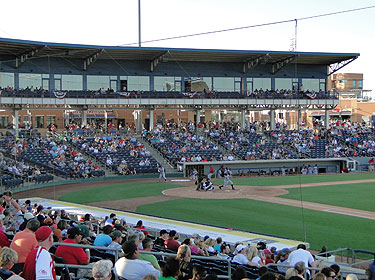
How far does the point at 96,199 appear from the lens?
93.1ft

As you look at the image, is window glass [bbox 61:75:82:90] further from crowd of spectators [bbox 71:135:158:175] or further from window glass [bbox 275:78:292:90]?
window glass [bbox 275:78:292:90]

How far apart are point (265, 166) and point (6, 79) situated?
28.1 meters

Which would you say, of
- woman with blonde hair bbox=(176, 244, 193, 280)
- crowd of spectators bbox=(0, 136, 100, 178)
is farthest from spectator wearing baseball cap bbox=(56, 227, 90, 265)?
crowd of spectators bbox=(0, 136, 100, 178)

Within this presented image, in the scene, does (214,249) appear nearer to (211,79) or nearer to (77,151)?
(77,151)

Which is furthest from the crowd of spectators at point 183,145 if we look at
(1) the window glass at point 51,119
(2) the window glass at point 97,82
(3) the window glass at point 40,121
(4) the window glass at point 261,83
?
(3) the window glass at point 40,121

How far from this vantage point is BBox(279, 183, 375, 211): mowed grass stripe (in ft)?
82.0

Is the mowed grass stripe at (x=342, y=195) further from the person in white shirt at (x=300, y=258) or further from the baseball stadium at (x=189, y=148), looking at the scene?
the person in white shirt at (x=300, y=258)

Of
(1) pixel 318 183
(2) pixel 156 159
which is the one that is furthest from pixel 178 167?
(1) pixel 318 183

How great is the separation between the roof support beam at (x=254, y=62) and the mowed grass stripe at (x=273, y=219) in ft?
101

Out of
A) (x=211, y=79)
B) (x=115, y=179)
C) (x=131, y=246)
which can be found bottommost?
(x=115, y=179)

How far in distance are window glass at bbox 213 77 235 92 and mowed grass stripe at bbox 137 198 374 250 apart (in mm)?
30178

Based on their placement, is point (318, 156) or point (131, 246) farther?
point (318, 156)

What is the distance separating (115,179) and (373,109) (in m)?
73.4

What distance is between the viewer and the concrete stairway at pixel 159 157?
140 feet
